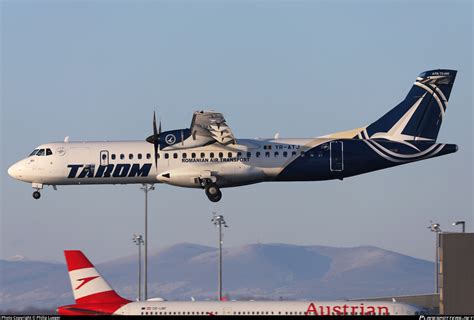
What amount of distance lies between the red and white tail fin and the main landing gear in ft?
42.0

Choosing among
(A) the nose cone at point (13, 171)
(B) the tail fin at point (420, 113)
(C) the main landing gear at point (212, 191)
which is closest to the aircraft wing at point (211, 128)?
(C) the main landing gear at point (212, 191)

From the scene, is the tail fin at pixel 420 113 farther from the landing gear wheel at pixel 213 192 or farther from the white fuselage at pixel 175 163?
the landing gear wheel at pixel 213 192

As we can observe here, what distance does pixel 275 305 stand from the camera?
5647cm

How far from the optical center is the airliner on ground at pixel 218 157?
69938 mm

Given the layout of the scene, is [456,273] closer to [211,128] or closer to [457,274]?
[457,274]

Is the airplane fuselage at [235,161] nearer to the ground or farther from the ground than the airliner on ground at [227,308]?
farther from the ground

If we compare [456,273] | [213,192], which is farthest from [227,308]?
[456,273]

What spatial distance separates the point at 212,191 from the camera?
70.9 meters

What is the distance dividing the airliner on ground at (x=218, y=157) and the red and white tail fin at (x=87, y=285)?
1221 cm

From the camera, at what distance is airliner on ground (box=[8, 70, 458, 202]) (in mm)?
69938

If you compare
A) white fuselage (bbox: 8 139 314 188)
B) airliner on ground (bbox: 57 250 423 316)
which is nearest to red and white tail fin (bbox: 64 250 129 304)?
airliner on ground (bbox: 57 250 423 316)

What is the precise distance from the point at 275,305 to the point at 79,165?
19941mm

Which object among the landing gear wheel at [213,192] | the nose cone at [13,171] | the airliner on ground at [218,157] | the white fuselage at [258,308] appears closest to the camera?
the white fuselage at [258,308]

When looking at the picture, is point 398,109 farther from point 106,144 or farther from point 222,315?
point 222,315
